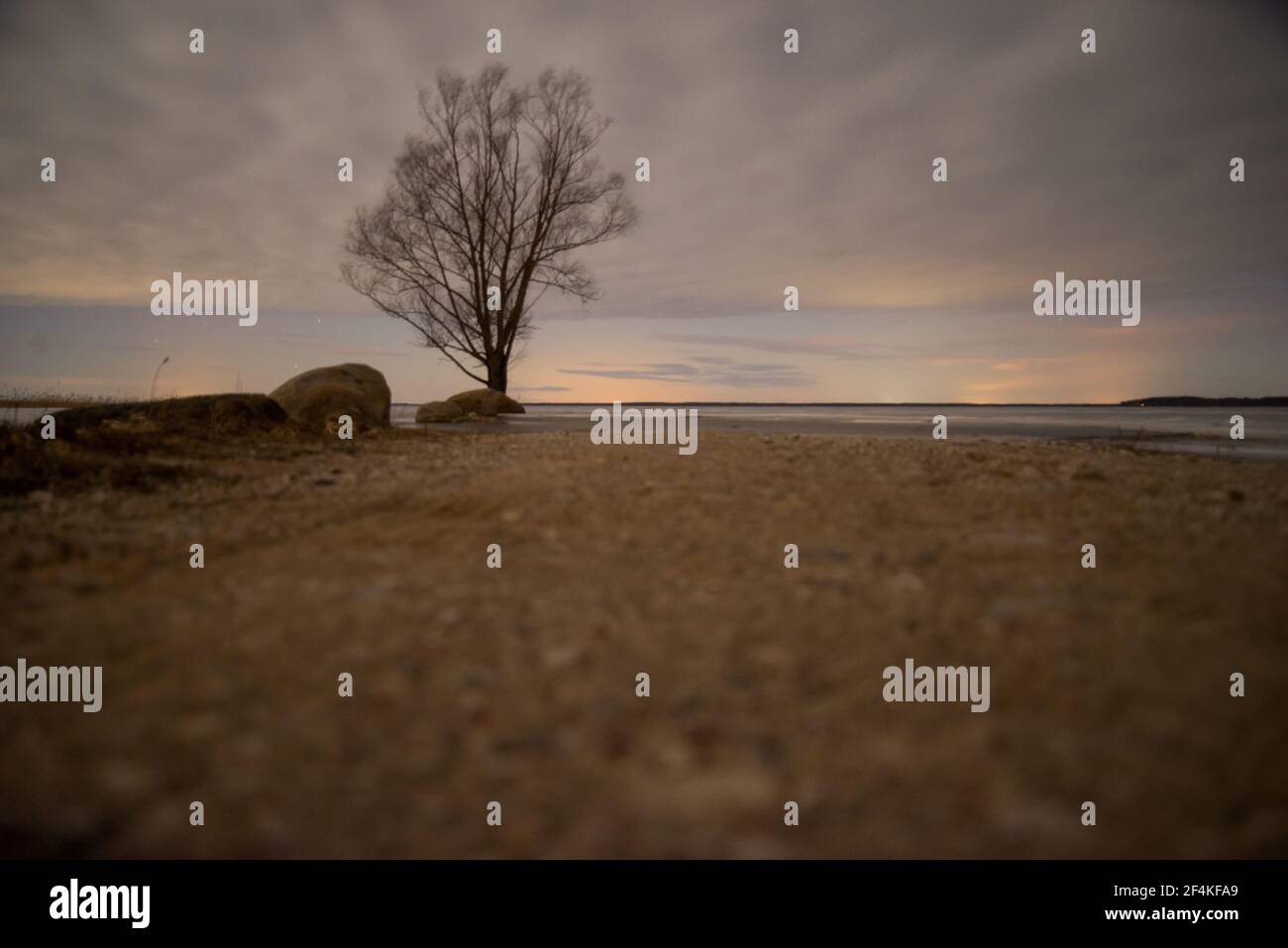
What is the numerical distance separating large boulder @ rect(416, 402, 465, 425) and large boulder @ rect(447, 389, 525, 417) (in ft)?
1.36

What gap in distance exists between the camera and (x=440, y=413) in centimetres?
1942

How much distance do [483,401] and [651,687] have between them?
19.8 metres

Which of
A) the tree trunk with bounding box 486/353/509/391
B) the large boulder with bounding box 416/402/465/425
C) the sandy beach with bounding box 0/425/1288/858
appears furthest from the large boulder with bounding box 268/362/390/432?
the sandy beach with bounding box 0/425/1288/858

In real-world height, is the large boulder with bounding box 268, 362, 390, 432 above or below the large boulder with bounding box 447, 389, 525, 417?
below

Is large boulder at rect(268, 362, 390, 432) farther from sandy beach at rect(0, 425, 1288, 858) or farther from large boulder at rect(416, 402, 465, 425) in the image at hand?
sandy beach at rect(0, 425, 1288, 858)

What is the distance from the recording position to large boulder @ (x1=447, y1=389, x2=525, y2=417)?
68.3 ft

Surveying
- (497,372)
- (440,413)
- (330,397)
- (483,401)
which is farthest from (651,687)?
(497,372)

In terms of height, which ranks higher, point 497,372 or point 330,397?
point 497,372

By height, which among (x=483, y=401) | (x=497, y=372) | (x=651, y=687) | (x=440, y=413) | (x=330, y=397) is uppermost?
(x=497, y=372)

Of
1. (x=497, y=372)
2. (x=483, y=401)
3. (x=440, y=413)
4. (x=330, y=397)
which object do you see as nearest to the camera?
(x=330, y=397)

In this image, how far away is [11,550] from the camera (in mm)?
3385

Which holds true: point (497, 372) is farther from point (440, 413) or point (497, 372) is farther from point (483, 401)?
point (440, 413)
